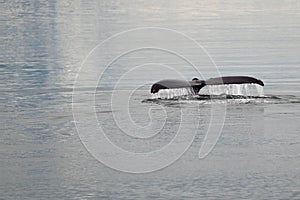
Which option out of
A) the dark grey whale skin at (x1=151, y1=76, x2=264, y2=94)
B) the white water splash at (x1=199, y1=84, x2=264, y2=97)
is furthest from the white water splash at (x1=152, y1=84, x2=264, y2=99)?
the dark grey whale skin at (x1=151, y1=76, x2=264, y2=94)

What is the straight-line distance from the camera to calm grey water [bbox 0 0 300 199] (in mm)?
10406

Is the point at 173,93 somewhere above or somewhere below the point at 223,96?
above

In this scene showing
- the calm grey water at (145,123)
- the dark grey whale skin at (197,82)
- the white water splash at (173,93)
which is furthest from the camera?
the white water splash at (173,93)

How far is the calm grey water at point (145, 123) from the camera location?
410 inches

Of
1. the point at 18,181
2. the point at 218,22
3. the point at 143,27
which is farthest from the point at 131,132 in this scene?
the point at 218,22

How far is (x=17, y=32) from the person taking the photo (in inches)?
1497

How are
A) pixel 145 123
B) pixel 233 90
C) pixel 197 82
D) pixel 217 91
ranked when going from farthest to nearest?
pixel 217 91 → pixel 233 90 → pixel 197 82 → pixel 145 123

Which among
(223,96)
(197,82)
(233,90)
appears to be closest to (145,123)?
(197,82)

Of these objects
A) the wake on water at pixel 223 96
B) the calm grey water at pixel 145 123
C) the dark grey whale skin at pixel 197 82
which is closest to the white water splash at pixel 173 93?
the wake on water at pixel 223 96

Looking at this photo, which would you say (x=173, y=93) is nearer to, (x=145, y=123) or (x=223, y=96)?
(x=223, y=96)

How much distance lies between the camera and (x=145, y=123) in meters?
14.7

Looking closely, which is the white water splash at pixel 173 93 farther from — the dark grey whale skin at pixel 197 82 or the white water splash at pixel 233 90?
the white water splash at pixel 233 90

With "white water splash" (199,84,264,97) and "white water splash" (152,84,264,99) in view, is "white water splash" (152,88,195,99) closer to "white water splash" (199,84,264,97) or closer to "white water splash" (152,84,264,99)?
"white water splash" (152,84,264,99)

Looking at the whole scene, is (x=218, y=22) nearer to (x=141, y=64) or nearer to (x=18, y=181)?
(x=141, y=64)
